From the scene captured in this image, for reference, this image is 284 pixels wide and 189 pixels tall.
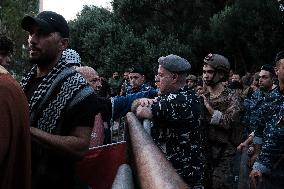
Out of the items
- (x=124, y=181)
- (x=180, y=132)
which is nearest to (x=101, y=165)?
(x=180, y=132)

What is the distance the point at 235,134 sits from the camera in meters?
6.25

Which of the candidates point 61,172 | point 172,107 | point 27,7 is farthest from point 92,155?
point 27,7

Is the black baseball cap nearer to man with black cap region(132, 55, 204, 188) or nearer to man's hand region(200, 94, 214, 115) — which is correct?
man with black cap region(132, 55, 204, 188)

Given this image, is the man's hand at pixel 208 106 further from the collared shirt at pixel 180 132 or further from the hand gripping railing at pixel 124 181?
the hand gripping railing at pixel 124 181

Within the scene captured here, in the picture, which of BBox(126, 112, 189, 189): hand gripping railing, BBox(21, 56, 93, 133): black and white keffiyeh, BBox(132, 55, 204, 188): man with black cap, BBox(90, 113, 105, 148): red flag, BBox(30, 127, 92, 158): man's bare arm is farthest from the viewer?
BBox(90, 113, 105, 148): red flag

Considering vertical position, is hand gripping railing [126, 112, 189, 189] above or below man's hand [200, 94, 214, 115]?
below

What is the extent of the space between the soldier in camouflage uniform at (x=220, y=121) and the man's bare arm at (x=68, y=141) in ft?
10.2

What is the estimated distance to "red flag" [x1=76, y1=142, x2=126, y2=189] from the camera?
400 centimetres

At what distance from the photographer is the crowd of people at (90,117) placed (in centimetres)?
265

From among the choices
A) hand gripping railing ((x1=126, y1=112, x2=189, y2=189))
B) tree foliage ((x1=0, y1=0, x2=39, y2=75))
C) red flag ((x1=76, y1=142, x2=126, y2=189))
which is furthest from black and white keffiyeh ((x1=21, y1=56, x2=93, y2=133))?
tree foliage ((x1=0, y1=0, x2=39, y2=75))

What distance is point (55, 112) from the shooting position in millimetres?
3102

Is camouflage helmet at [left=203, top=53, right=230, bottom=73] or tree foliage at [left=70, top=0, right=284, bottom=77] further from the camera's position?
tree foliage at [left=70, top=0, right=284, bottom=77]

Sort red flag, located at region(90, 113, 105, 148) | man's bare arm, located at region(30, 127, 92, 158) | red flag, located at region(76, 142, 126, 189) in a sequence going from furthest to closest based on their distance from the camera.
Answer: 1. red flag, located at region(90, 113, 105, 148)
2. red flag, located at region(76, 142, 126, 189)
3. man's bare arm, located at region(30, 127, 92, 158)

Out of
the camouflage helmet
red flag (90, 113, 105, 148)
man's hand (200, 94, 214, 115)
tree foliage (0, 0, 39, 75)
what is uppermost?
tree foliage (0, 0, 39, 75)
